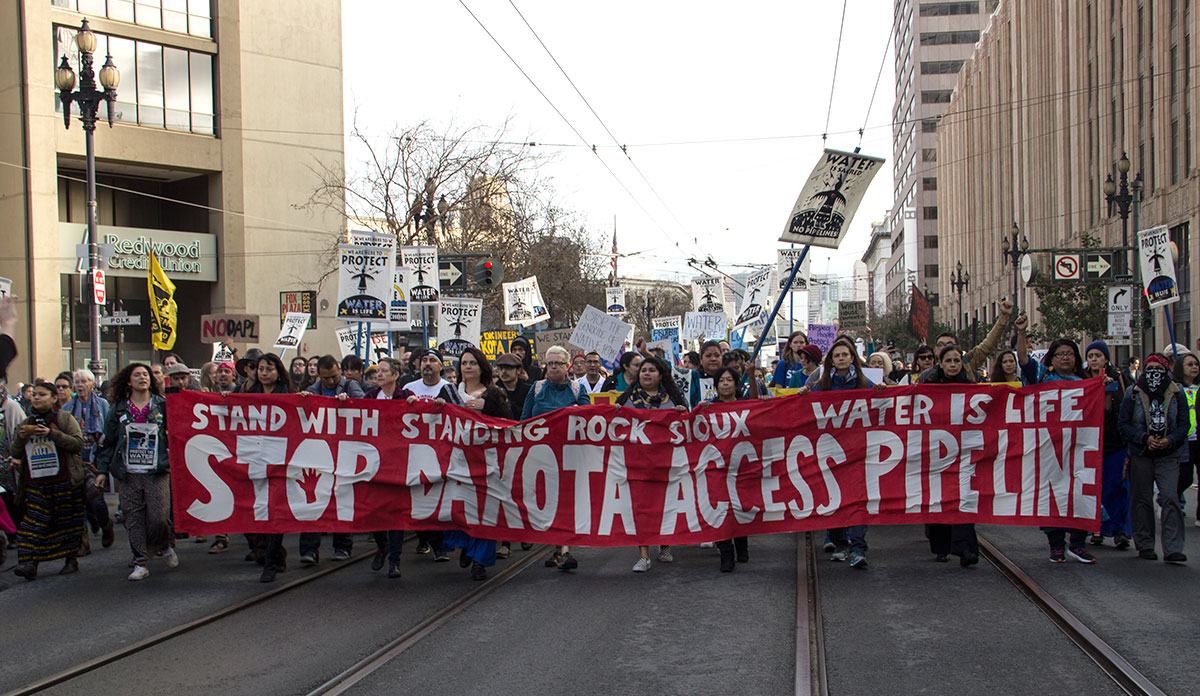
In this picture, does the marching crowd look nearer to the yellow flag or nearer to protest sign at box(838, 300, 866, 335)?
the yellow flag

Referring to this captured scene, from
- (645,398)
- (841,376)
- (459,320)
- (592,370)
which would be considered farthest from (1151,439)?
(459,320)

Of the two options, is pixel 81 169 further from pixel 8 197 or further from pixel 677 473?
pixel 677 473

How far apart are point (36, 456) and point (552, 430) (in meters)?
4.57

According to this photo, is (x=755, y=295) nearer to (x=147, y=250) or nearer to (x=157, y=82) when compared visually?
(x=147, y=250)

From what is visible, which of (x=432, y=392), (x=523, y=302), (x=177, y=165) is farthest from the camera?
(x=177, y=165)

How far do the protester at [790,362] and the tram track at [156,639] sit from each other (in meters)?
6.36

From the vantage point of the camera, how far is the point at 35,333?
34031mm

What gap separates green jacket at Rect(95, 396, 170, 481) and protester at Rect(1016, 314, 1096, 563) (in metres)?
7.39

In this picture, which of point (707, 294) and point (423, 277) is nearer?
point (423, 277)

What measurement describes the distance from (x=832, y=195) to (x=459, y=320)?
8764mm

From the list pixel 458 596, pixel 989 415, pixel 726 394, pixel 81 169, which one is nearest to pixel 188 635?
pixel 458 596

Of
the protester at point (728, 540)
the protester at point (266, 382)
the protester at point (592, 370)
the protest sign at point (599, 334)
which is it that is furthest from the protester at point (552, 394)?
the protest sign at point (599, 334)

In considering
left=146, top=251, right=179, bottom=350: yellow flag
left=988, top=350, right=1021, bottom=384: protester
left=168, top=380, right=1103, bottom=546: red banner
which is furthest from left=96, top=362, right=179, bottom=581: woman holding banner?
left=146, top=251, right=179, bottom=350: yellow flag

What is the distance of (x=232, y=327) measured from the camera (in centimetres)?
2509
